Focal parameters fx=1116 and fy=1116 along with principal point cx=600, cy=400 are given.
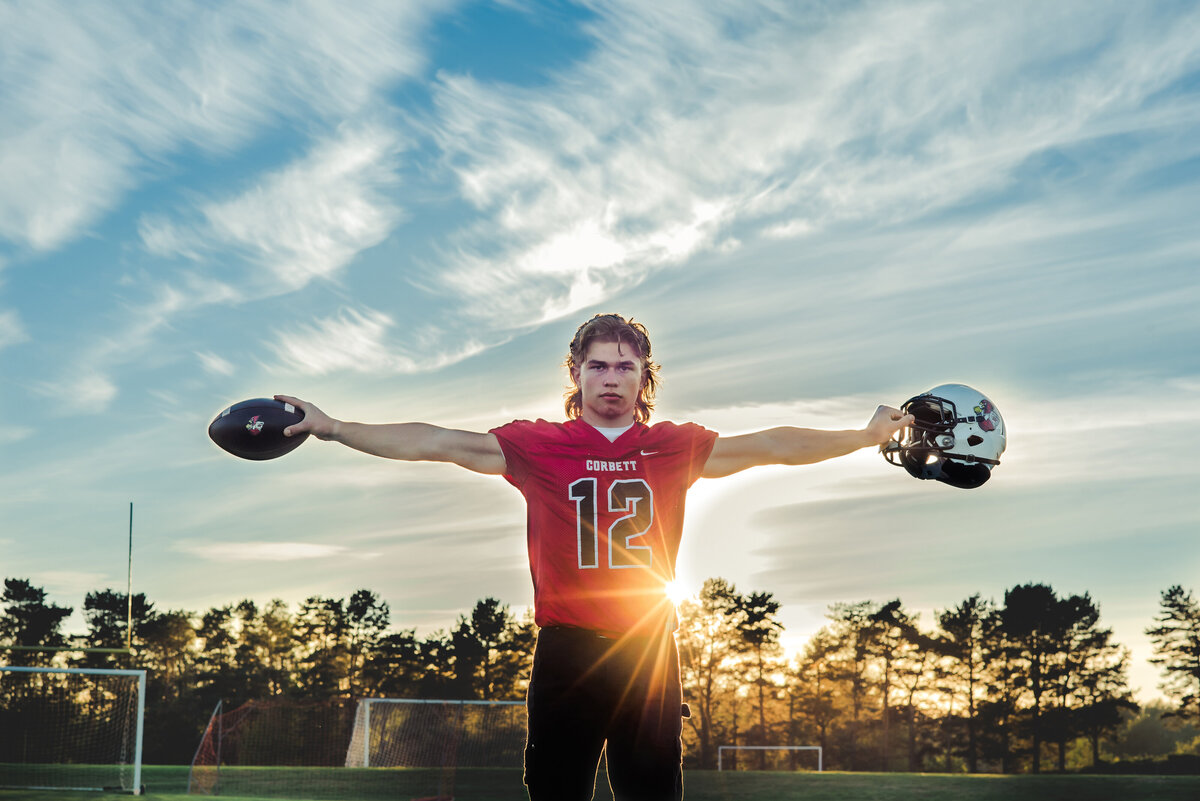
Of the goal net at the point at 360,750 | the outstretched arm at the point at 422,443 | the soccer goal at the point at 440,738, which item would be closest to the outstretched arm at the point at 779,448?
the outstretched arm at the point at 422,443

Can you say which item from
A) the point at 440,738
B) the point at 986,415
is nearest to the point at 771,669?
the point at 440,738

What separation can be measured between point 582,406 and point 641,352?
0.39 metres

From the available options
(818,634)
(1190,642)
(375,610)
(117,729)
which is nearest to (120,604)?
(375,610)

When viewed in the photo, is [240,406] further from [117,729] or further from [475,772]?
[117,729]

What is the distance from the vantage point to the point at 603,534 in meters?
4.50

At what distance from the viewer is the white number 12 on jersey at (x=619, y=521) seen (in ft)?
14.6

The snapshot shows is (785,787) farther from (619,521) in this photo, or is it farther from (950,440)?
(619,521)

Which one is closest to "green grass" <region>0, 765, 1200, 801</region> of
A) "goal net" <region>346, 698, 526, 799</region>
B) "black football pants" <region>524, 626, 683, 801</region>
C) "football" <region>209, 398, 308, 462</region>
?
"goal net" <region>346, 698, 526, 799</region>

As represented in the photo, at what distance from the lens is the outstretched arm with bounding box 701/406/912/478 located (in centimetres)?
488

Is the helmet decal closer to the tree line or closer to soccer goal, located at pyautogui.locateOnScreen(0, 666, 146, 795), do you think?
soccer goal, located at pyautogui.locateOnScreen(0, 666, 146, 795)

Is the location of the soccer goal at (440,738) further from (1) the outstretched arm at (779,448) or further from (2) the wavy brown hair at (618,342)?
(1) the outstretched arm at (779,448)

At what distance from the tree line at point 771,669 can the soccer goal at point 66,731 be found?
50.1 feet

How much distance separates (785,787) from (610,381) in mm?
19377

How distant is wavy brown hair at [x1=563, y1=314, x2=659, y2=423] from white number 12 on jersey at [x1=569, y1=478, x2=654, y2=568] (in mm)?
483
